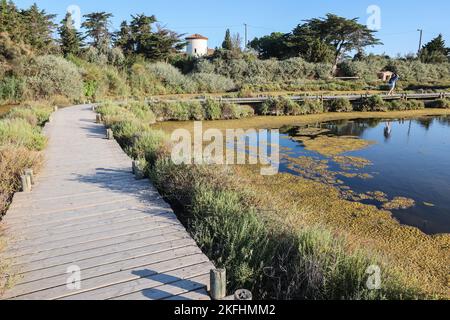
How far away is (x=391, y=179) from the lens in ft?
27.6

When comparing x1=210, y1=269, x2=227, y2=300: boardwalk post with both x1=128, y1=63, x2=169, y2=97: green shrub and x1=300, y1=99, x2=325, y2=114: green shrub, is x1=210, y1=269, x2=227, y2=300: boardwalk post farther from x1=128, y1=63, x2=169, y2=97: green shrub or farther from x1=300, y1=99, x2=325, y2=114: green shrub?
x1=128, y1=63, x2=169, y2=97: green shrub

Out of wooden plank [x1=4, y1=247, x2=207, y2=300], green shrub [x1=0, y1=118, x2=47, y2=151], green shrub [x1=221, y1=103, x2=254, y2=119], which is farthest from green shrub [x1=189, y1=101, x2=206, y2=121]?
wooden plank [x1=4, y1=247, x2=207, y2=300]

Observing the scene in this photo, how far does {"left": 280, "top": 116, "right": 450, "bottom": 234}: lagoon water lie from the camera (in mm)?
6410

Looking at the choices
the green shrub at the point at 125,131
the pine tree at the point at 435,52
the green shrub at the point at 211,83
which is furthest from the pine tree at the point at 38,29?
the pine tree at the point at 435,52

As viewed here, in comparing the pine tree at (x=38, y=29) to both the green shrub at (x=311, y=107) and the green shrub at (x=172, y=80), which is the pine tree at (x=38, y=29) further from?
the green shrub at (x=311, y=107)

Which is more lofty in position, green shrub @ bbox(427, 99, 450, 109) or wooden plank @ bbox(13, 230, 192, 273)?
green shrub @ bbox(427, 99, 450, 109)

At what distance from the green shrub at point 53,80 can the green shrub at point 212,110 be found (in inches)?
283

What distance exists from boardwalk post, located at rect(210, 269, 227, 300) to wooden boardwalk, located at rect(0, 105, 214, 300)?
14 cm

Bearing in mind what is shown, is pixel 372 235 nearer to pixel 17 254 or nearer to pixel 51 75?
pixel 17 254

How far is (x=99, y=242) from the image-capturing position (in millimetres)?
3791

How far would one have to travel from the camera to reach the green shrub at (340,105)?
22070mm

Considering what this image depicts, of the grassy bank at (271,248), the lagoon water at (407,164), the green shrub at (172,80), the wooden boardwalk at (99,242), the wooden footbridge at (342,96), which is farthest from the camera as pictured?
the green shrub at (172,80)
